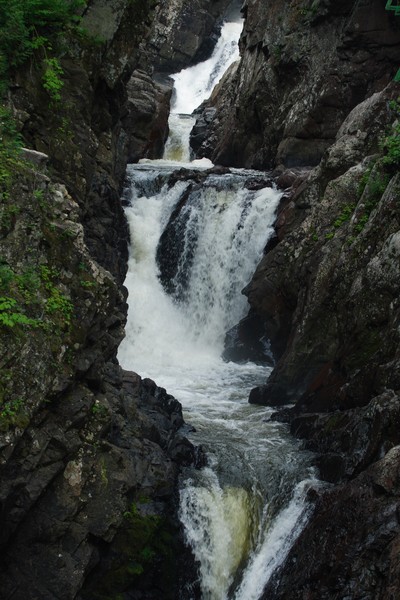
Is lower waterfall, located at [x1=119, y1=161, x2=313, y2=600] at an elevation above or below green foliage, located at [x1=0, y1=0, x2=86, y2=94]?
below

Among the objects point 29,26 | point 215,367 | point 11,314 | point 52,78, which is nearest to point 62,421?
point 11,314

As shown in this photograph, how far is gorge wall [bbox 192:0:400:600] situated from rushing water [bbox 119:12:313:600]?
657 mm

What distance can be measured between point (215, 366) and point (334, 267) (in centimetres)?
606

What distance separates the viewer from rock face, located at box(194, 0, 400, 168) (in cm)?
2508

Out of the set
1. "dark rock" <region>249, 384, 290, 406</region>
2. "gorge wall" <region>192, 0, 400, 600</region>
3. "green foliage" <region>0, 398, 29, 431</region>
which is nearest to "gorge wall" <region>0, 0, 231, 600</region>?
"green foliage" <region>0, 398, 29, 431</region>

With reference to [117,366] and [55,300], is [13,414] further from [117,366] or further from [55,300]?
[117,366]

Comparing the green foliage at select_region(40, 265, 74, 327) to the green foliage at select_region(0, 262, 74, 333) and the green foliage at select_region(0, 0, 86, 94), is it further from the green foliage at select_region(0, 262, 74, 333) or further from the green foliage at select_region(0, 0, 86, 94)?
the green foliage at select_region(0, 0, 86, 94)

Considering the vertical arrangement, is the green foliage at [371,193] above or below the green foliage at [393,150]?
below

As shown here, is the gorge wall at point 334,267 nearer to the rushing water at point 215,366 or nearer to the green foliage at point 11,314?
the rushing water at point 215,366

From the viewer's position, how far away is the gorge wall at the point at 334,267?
8.48 m

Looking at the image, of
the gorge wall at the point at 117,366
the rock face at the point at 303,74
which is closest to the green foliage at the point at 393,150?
the gorge wall at the point at 117,366

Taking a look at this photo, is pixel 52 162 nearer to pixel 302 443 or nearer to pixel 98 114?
pixel 98 114

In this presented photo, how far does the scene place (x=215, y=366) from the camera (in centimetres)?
1931

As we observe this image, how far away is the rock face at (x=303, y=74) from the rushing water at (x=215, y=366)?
4226 millimetres
